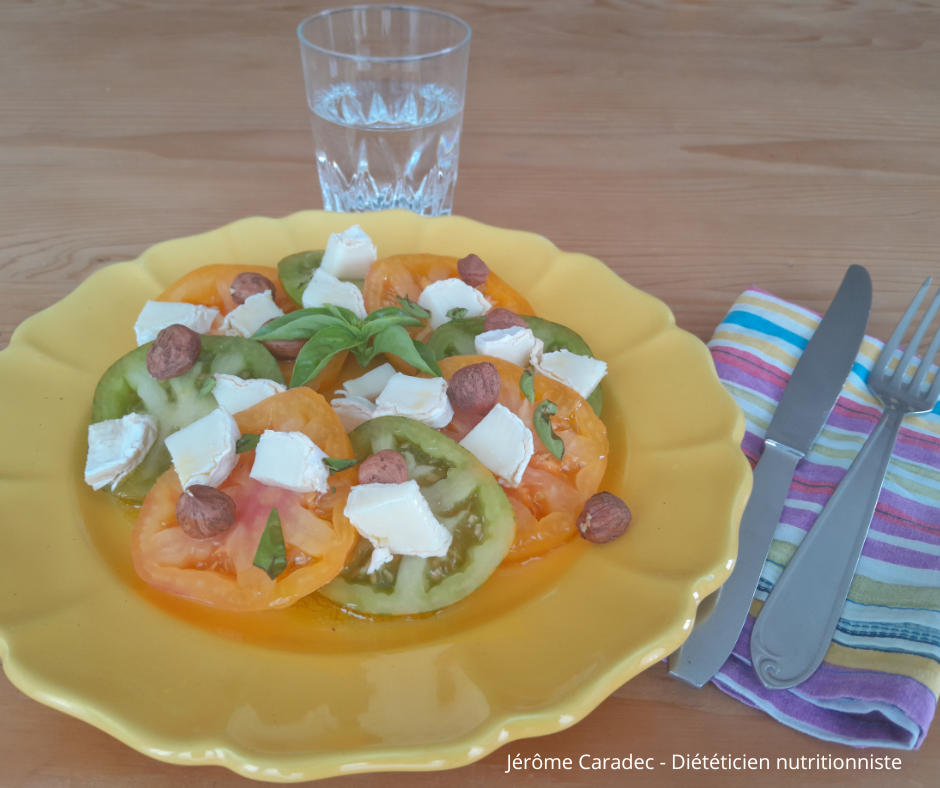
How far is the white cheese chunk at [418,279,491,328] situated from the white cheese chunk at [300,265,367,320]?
0.52ft

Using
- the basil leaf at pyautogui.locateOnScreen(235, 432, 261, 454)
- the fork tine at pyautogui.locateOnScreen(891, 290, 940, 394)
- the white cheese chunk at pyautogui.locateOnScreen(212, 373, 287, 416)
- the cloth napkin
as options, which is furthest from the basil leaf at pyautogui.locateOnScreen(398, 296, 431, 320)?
the fork tine at pyautogui.locateOnScreen(891, 290, 940, 394)

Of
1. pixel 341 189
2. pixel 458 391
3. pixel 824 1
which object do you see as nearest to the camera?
pixel 458 391

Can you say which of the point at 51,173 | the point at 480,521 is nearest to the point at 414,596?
the point at 480,521

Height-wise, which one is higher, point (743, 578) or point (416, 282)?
point (416, 282)

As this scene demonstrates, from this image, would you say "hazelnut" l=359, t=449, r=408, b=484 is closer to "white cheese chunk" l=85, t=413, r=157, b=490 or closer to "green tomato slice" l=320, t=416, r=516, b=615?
"green tomato slice" l=320, t=416, r=516, b=615

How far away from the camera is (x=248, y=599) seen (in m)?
1.19

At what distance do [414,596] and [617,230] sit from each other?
1.69m

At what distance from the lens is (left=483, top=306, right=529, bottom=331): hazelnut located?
63.0 inches

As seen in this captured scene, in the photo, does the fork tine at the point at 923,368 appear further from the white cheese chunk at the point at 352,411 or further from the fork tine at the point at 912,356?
the white cheese chunk at the point at 352,411

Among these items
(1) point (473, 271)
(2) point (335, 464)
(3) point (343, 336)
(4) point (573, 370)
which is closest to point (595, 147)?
(1) point (473, 271)

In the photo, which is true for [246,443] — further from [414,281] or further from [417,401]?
[414,281]

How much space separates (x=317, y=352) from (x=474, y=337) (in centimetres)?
37

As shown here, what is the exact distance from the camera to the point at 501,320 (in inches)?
63.2

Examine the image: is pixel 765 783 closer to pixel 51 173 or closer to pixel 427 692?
pixel 427 692
